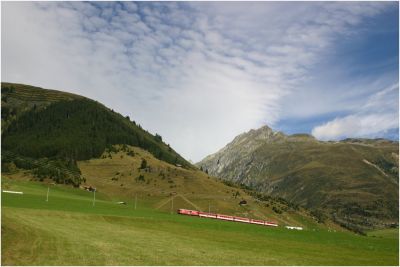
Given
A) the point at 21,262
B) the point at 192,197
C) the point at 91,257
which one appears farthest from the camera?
the point at 192,197

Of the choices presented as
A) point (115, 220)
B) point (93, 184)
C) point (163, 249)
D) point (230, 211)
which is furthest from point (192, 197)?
point (163, 249)

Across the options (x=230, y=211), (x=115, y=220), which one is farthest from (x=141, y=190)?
(x=115, y=220)

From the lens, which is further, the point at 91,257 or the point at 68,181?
Answer: the point at 68,181

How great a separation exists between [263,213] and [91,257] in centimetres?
16616

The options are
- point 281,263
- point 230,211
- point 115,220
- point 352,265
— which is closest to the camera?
point 281,263

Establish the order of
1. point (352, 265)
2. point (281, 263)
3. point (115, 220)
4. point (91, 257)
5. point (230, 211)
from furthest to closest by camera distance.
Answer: point (230, 211)
point (115, 220)
point (352, 265)
point (281, 263)
point (91, 257)

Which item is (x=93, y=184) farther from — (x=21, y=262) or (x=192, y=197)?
(x=21, y=262)

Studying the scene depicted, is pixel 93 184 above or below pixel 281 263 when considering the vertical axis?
above

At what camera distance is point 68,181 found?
7323 inches

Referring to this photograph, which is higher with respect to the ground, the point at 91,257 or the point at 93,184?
the point at 93,184

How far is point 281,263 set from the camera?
107 ft

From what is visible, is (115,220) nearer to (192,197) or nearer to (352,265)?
(352,265)

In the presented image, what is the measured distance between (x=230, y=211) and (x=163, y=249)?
14649cm

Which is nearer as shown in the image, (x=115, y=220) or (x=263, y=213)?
(x=115, y=220)
